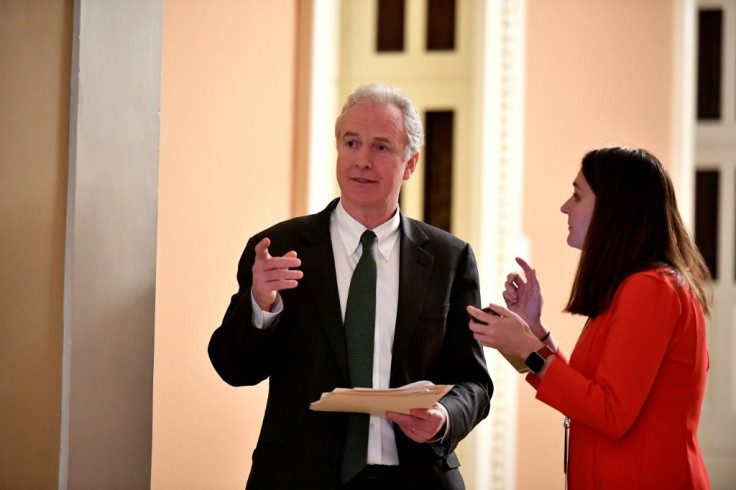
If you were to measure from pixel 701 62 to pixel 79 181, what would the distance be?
3.77 meters

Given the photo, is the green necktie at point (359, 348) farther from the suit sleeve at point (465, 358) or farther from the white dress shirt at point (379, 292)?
the suit sleeve at point (465, 358)

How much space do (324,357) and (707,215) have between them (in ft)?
10.9

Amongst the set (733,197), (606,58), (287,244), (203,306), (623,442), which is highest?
(606,58)

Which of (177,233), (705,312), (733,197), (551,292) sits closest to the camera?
(705,312)

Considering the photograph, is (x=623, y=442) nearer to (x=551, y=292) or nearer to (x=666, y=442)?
(x=666, y=442)

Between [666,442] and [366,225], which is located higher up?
[366,225]

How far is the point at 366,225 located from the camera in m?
2.44

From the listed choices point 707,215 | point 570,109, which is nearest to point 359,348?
point 570,109

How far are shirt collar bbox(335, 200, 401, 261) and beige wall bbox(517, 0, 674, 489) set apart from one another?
2.15 meters

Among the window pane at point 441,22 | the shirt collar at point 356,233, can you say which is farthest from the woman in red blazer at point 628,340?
the window pane at point 441,22

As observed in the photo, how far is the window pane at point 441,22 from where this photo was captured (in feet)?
16.1

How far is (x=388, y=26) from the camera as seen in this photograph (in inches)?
196

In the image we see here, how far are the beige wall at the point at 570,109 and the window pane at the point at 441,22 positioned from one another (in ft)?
1.68

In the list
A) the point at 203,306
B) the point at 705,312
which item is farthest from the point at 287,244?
the point at 705,312
